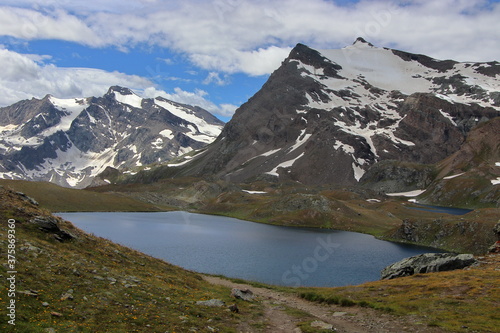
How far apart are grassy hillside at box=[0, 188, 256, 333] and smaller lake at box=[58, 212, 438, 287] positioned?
28.4m

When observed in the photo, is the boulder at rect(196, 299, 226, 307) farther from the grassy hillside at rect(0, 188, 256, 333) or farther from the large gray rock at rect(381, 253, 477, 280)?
the large gray rock at rect(381, 253, 477, 280)

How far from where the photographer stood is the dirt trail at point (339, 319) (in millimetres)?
26719

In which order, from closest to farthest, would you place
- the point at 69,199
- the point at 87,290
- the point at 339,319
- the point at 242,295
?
the point at 87,290, the point at 339,319, the point at 242,295, the point at 69,199

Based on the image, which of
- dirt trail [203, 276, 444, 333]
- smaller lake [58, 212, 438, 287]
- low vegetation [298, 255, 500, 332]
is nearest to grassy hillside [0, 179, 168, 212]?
smaller lake [58, 212, 438, 287]

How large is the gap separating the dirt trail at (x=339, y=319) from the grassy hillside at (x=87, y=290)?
7.43 feet

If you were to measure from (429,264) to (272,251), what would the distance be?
4372 centimetres

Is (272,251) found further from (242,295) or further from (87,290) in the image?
(87,290)

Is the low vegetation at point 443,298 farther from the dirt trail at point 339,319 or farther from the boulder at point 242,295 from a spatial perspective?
the boulder at point 242,295

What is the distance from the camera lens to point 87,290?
24797mm

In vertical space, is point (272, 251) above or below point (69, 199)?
below

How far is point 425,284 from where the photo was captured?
38562mm

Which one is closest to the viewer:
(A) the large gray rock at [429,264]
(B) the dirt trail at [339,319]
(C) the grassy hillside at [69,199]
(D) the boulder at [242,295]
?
(B) the dirt trail at [339,319]

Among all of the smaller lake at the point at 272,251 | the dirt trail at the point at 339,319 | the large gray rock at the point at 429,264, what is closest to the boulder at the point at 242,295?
the dirt trail at the point at 339,319

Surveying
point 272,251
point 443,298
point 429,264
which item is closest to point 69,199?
point 272,251
